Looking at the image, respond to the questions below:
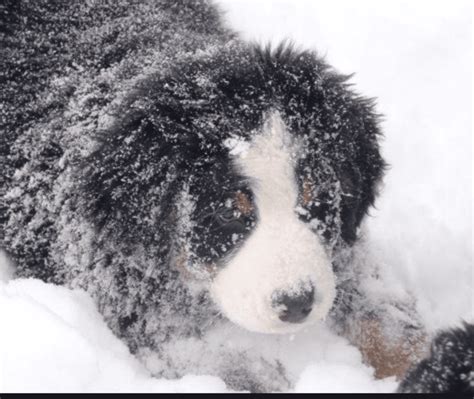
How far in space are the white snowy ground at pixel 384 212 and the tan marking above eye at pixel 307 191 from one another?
572 millimetres

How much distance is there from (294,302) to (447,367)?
1.75 ft

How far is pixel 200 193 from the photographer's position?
8.79ft

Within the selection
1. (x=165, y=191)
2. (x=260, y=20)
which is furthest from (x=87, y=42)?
(x=260, y=20)

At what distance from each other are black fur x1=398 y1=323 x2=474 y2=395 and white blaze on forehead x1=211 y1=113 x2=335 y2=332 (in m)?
0.42

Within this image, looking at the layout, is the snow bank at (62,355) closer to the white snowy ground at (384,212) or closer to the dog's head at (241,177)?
the white snowy ground at (384,212)

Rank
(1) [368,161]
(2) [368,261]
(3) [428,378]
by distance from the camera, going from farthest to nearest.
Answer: (2) [368,261]
(1) [368,161]
(3) [428,378]

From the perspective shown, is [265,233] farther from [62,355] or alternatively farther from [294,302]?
[62,355]

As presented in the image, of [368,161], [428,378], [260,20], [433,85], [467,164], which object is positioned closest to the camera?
[428,378]

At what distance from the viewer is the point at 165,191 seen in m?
2.71

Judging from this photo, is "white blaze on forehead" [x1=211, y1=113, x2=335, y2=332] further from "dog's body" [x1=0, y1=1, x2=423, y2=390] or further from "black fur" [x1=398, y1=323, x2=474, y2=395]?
"black fur" [x1=398, y1=323, x2=474, y2=395]

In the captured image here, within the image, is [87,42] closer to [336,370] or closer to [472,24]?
[336,370]

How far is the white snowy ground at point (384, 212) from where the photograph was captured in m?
2.44

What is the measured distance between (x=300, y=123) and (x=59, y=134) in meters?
1.01

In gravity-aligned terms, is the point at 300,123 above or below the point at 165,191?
above
